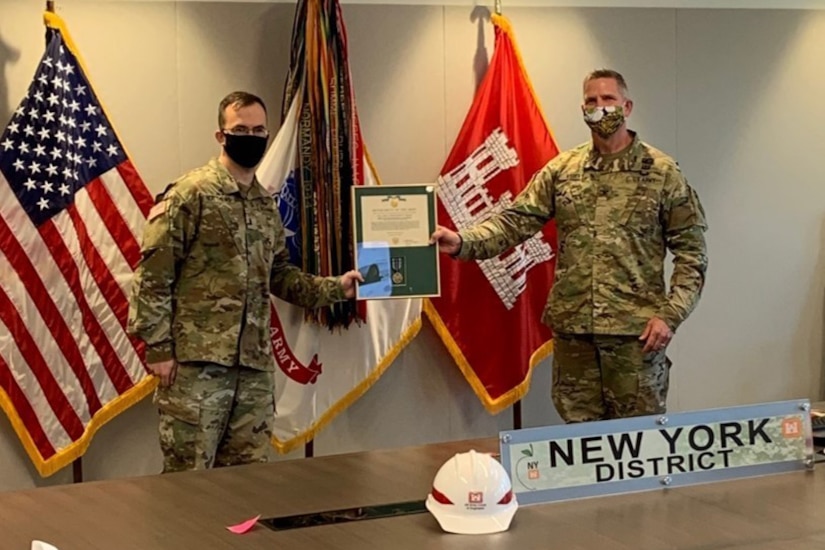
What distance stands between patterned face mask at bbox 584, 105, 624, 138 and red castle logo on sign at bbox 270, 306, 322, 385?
138 centimetres

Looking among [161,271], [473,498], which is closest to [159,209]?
[161,271]

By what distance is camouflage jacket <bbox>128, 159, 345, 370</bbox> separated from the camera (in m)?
3.08

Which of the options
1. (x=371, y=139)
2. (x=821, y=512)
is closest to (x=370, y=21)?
(x=371, y=139)

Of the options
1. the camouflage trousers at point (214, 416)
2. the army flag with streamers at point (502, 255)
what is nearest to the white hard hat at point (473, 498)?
the camouflage trousers at point (214, 416)

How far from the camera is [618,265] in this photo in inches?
128

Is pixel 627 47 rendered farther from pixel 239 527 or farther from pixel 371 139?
pixel 239 527

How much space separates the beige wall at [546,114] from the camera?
3857 mm

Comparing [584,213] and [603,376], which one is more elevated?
[584,213]

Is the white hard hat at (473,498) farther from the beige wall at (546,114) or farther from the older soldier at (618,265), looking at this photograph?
the beige wall at (546,114)

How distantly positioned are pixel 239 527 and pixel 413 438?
2.55m

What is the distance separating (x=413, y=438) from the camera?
4309 mm

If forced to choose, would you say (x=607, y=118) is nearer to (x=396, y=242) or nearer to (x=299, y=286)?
(x=396, y=242)

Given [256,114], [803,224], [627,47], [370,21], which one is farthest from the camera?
[803,224]

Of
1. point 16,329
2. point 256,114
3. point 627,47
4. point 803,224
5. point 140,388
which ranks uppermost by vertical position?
point 627,47
